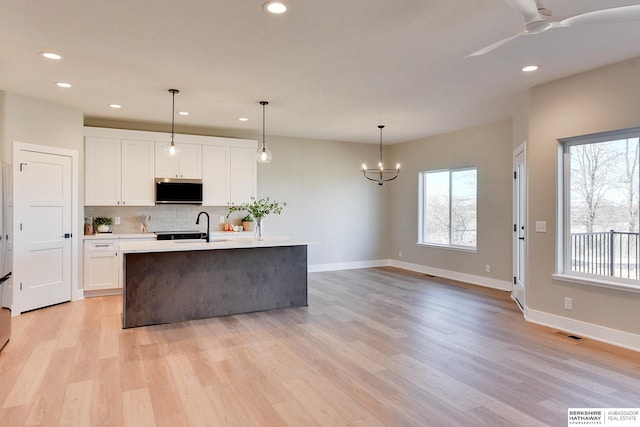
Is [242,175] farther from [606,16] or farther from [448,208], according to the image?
[606,16]

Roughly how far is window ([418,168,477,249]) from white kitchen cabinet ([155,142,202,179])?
437 centimetres

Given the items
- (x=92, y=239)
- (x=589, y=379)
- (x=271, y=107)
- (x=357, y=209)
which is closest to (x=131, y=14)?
(x=271, y=107)

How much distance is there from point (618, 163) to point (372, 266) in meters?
5.31

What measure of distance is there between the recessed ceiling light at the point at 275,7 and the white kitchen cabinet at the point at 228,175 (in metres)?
4.25

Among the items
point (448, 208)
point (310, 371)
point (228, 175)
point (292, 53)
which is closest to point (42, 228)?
point (228, 175)

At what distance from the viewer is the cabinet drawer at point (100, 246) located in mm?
5762

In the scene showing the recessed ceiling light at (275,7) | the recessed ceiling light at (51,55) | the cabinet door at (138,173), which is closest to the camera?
the recessed ceiling light at (275,7)

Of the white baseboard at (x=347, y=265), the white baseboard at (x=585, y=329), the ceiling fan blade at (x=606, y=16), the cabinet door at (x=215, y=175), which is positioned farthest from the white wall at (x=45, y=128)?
the white baseboard at (x=585, y=329)

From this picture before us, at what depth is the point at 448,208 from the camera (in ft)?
24.7

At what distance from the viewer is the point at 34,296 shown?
16.5 feet

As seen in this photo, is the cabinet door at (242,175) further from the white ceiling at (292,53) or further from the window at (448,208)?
the window at (448,208)

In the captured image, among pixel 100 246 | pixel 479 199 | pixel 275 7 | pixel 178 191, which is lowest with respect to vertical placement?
pixel 100 246

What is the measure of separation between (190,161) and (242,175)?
91 cm

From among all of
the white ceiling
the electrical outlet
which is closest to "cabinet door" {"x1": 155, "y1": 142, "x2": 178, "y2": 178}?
the white ceiling
